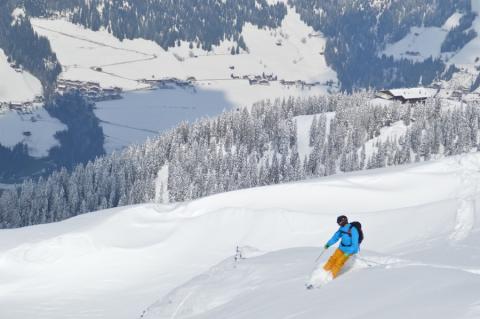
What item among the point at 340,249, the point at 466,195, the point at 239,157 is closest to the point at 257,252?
the point at 340,249

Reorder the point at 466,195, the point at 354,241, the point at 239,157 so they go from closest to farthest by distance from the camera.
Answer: the point at 354,241
the point at 466,195
the point at 239,157

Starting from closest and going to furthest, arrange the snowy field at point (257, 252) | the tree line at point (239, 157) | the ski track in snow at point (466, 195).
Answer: the snowy field at point (257, 252) < the ski track in snow at point (466, 195) < the tree line at point (239, 157)

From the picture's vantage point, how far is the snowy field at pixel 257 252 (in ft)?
101

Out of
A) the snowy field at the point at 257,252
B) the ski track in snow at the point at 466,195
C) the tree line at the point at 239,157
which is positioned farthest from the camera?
the tree line at the point at 239,157

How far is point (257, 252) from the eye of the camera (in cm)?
4669

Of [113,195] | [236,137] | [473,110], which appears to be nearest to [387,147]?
[473,110]

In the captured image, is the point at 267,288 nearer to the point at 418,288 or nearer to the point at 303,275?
the point at 303,275

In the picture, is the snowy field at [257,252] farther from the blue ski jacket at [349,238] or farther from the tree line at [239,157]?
the tree line at [239,157]

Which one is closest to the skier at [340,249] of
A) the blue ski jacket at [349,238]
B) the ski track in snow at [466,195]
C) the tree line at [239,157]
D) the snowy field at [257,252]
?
the blue ski jacket at [349,238]

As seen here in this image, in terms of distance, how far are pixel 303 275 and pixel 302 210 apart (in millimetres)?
26997

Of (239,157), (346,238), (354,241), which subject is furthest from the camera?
(239,157)

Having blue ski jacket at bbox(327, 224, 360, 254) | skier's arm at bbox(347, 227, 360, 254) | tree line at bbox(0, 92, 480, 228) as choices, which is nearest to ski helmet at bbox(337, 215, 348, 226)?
blue ski jacket at bbox(327, 224, 360, 254)

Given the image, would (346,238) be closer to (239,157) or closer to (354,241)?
(354,241)

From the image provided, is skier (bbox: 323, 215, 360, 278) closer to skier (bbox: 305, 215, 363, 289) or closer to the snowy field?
skier (bbox: 305, 215, 363, 289)
